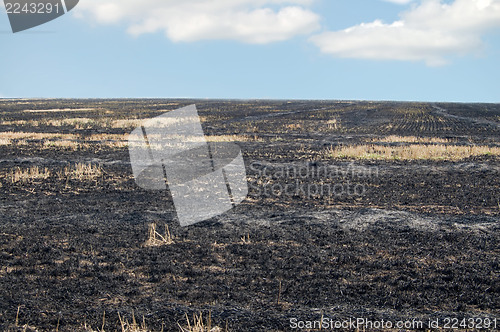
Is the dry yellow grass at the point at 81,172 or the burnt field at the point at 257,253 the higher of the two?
the dry yellow grass at the point at 81,172

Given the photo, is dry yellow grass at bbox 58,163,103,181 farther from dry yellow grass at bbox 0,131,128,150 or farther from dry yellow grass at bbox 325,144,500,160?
dry yellow grass at bbox 325,144,500,160

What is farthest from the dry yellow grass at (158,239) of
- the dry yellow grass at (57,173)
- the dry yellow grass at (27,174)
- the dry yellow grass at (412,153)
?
the dry yellow grass at (412,153)

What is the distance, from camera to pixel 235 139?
31.8m

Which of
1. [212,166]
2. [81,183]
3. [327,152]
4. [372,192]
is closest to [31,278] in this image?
[81,183]

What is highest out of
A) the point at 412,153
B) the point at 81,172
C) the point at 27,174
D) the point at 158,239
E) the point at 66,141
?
the point at 66,141

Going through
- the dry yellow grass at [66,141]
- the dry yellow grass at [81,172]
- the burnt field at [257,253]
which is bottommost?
the burnt field at [257,253]

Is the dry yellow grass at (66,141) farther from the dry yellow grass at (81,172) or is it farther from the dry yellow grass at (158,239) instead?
the dry yellow grass at (158,239)

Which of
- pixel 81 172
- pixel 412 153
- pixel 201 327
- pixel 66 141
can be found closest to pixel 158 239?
pixel 201 327

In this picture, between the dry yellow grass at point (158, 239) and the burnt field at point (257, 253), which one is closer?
the burnt field at point (257, 253)

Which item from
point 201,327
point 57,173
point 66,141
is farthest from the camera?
point 66,141

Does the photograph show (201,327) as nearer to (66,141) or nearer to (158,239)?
(158,239)

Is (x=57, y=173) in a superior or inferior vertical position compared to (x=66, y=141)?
inferior

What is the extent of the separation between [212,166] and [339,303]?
45.4ft

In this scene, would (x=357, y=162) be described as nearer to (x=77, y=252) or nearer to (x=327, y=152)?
(x=327, y=152)
